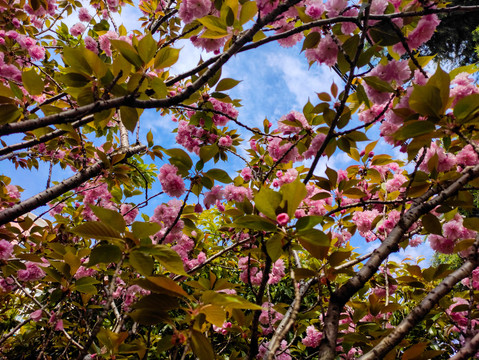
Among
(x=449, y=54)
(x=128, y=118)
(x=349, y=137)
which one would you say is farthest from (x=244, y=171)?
(x=449, y=54)

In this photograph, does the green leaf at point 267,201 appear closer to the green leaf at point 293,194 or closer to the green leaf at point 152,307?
the green leaf at point 293,194

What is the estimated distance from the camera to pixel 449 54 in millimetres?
9984

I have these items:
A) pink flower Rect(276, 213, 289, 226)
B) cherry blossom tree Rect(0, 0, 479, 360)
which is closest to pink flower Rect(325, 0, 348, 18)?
cherry blossom tree Rect(0, 0, 479, 360)

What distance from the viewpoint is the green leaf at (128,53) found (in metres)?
0.95

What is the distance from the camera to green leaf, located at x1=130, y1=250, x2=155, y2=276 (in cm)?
80

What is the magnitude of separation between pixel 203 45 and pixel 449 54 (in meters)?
11.7

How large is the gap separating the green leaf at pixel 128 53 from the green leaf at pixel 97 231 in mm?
547

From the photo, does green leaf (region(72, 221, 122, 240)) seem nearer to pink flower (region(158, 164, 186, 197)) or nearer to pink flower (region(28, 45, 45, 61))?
pink flower (region(158, 164, 186, 197))

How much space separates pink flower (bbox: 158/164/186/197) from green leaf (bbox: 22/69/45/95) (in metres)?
0.74

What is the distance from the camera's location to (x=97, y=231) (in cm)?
81

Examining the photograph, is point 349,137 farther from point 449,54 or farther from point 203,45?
point 449,54

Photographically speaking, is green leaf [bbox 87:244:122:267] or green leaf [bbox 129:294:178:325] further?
green leaf [bbox 87:244:122:267]

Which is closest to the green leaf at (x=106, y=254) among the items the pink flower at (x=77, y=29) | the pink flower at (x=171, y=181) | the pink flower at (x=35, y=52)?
the pink flower at (x=171, y=181)

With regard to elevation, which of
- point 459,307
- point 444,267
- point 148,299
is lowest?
point 148,299
